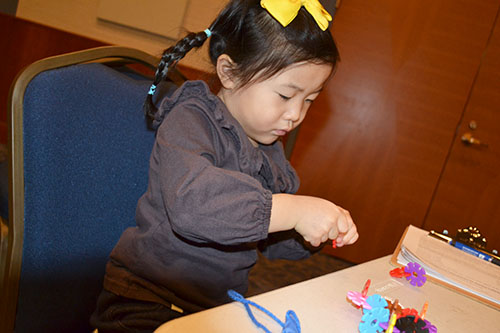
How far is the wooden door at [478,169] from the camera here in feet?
8.64

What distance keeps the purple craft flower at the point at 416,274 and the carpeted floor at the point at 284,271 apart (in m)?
1.44

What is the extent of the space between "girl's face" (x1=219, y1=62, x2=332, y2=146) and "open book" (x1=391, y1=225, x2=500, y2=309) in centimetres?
35

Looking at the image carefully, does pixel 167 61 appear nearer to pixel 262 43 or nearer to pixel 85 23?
pixel 262 43

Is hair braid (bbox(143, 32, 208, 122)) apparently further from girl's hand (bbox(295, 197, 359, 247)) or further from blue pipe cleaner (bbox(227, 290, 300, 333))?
blue pipe cleaner (bbox(227, 290, 300, 333))

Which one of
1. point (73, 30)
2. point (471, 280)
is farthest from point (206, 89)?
point (73, 30)

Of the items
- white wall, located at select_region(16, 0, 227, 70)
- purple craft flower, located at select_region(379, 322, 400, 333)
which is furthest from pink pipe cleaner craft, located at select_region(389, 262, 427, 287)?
white wall, located at select_region(16, 0, 227, 70)

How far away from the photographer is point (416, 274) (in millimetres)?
730

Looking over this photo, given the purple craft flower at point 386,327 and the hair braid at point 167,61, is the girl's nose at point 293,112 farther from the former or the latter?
the purple craft flower at point 386,327

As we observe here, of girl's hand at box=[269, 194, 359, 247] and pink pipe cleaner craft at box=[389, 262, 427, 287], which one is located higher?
girl's hand at box=[269, 194, 359, 247]

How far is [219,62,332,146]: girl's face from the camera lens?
33.9 inches

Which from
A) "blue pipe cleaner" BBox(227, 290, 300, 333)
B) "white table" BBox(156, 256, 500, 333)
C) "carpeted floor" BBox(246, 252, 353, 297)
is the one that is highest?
"blue pipe cleaner" BBox(227, 290, 300, 333)

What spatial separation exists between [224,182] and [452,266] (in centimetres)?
50

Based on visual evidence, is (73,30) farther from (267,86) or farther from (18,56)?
(267,86)

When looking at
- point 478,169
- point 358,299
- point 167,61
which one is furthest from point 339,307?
point 478,169
